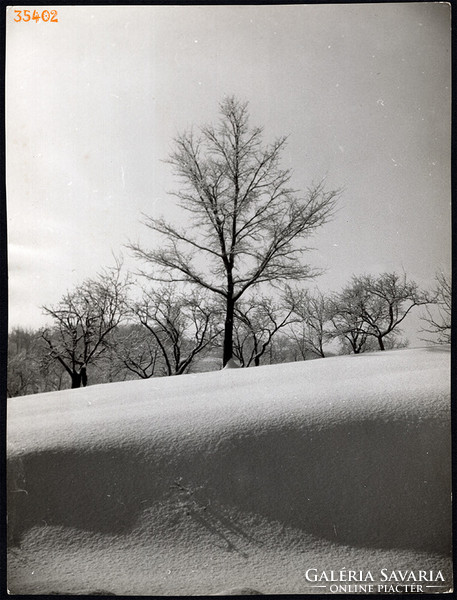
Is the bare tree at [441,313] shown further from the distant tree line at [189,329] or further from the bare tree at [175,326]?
the bare tree at [175,326]

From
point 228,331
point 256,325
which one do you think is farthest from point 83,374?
point 256,325

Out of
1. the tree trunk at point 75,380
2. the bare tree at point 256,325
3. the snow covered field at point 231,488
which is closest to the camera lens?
the snow covered field at point 231,488

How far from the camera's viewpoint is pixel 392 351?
343 cm

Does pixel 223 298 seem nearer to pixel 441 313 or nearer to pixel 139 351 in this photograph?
pixel 139 351

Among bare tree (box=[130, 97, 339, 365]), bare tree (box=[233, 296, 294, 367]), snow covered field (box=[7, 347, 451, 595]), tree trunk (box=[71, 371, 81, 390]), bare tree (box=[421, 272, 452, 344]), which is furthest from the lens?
bare tree (box=[233, 296, 294, 367])

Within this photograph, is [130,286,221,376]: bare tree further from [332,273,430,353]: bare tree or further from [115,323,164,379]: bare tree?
[332,273,430,353]: bare tree

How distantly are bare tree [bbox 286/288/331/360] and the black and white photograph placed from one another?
16 millimetres

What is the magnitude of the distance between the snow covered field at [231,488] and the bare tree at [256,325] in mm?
660

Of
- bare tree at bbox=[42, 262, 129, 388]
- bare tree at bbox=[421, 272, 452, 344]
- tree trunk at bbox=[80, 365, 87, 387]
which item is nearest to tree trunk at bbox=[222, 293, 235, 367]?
bare tree at bbox=[42, 262, 129, 388]

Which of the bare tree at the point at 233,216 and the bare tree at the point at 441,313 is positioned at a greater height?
the bare tree at the point at 233,216

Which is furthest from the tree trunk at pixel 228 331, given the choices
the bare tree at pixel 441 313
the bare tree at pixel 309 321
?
the bare tree at pixel 441 313

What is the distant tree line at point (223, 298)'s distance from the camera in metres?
3.24

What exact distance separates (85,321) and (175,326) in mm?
590

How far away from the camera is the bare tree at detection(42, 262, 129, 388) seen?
322 cm
